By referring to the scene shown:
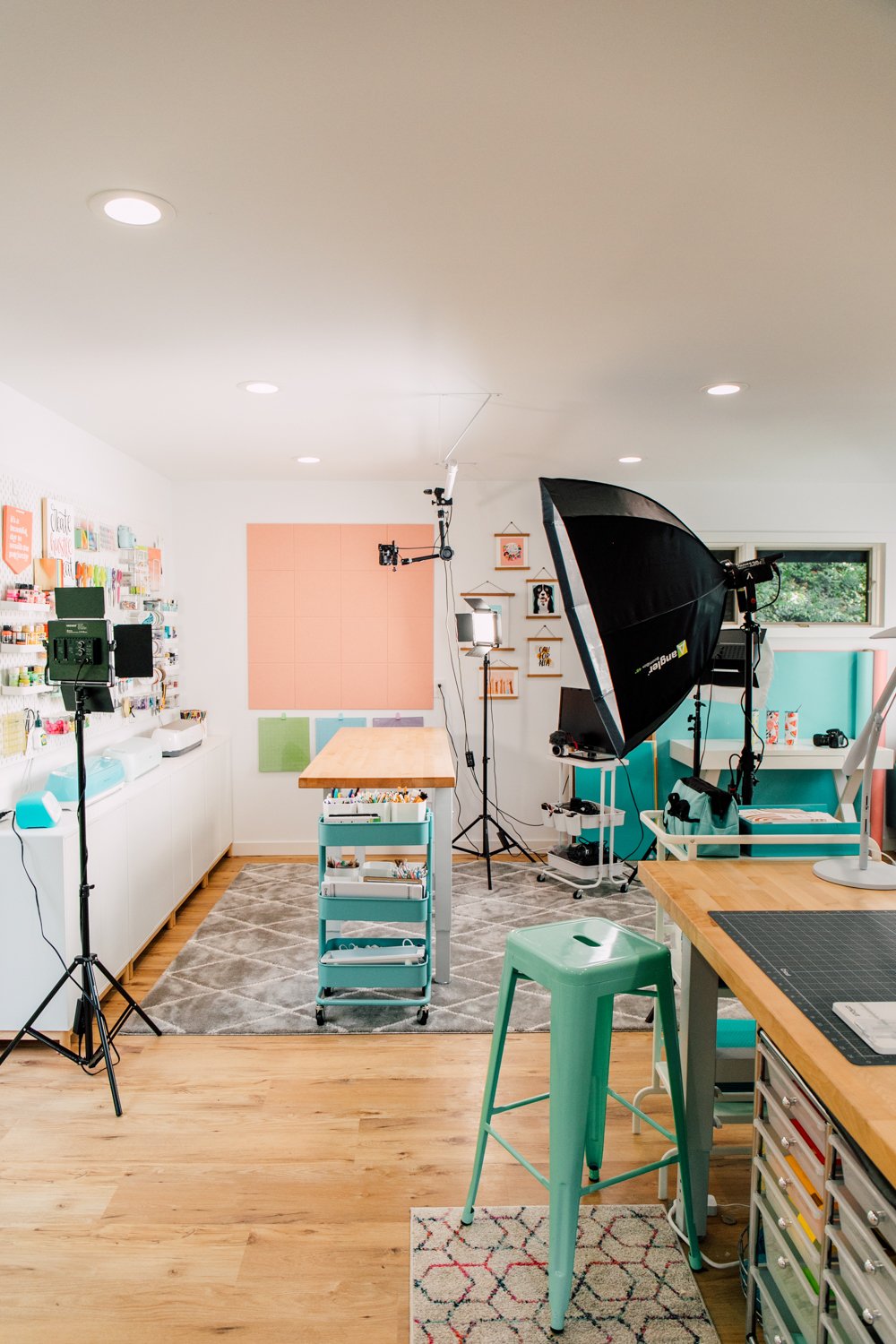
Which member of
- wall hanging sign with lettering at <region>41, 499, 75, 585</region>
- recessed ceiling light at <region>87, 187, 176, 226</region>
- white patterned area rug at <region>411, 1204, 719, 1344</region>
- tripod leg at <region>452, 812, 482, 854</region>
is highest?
recessed ceiling light at <region>87, 187, 176, 226</region>

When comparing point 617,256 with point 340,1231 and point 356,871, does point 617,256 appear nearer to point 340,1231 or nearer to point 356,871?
point 356,871

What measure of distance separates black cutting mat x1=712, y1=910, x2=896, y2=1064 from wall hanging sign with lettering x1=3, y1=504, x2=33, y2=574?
2845mm

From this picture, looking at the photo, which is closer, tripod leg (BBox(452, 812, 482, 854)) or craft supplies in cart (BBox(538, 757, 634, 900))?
craft supplies in cart (BBox(538, 757, 634, 900))

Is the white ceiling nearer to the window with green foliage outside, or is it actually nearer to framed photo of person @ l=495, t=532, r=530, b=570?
framed photo of person @ l=495, t=532, r=530, b=570

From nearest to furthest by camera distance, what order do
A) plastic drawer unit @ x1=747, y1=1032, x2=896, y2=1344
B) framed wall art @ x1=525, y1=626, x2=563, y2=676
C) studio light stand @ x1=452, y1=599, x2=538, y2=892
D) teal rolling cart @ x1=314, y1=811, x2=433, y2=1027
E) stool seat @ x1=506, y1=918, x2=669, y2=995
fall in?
plastic drawer unit @ x1=747, y1=1032, x2=896, y2=1344, stool seat @ x1=506, y1=918, x2=669, y2=995, teal rolling cart @ x1=314, y1=811, x2=433, y2=1027, studio light stand @ x1=452, y1=599, x2=538, y2=892, framed wall art @ x1=525, y1=626, x2=563, y2=676

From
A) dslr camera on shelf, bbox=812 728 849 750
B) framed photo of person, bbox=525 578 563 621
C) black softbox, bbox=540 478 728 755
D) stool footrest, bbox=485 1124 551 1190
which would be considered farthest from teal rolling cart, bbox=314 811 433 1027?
dslr camera on shelf, bbox=812 728 849 750

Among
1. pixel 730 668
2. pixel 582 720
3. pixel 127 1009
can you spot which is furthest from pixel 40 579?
pixel 582 720

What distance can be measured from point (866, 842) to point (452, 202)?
1769 mm

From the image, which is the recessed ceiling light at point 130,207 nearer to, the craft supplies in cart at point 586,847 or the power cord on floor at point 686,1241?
the power cord on floor at point 686,1241

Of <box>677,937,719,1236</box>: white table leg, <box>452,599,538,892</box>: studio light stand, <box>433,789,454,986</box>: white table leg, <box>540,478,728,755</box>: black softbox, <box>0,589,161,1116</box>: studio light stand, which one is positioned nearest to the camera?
<box>540,478,728,755</box>: black softbox

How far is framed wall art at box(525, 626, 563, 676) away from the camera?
5.50m

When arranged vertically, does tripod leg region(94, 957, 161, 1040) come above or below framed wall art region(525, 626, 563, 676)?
below

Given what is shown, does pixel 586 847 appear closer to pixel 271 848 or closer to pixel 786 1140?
pixel 271 848

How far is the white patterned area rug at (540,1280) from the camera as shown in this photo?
5.80 ft
